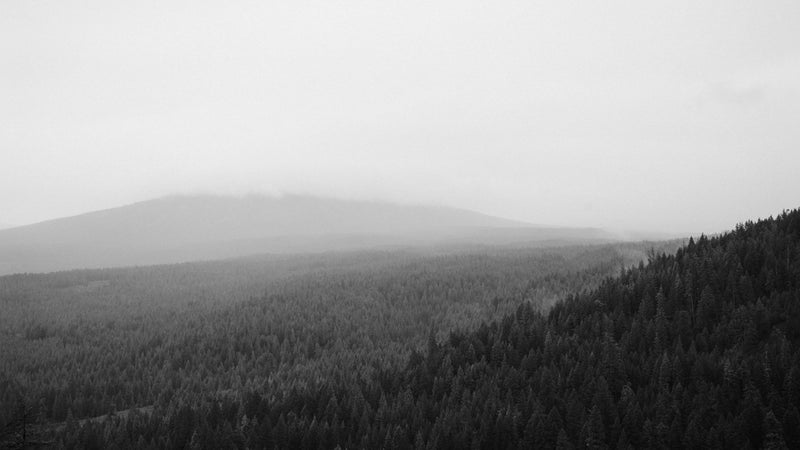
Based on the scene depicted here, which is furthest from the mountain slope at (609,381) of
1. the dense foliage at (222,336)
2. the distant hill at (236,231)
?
A: the distant hill at (236,231)

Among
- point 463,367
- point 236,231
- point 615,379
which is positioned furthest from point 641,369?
point 236,231

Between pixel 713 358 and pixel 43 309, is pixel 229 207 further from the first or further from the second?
pixel 713 358

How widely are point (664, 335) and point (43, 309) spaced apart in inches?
1121

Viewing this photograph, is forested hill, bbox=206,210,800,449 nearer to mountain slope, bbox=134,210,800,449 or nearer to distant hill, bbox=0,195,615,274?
mountain slope, bbox=134,210,800,449

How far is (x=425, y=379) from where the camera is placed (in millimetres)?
9516

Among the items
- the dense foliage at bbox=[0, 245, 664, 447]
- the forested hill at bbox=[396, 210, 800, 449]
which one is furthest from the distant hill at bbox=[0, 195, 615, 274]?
the forested hill at bbox=[396, 210, 800, 449]

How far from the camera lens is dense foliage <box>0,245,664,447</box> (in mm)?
10938

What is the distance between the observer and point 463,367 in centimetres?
995

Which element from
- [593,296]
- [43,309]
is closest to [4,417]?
[593,296]

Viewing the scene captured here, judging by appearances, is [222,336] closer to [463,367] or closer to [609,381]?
[463,367]

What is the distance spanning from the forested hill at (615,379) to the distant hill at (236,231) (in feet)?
155

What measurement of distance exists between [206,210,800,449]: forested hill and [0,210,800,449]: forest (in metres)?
0.03

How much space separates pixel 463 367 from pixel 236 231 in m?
117

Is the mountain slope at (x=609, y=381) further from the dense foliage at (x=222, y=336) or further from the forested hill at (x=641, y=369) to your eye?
the dense foliage at (x=222, y=336)
